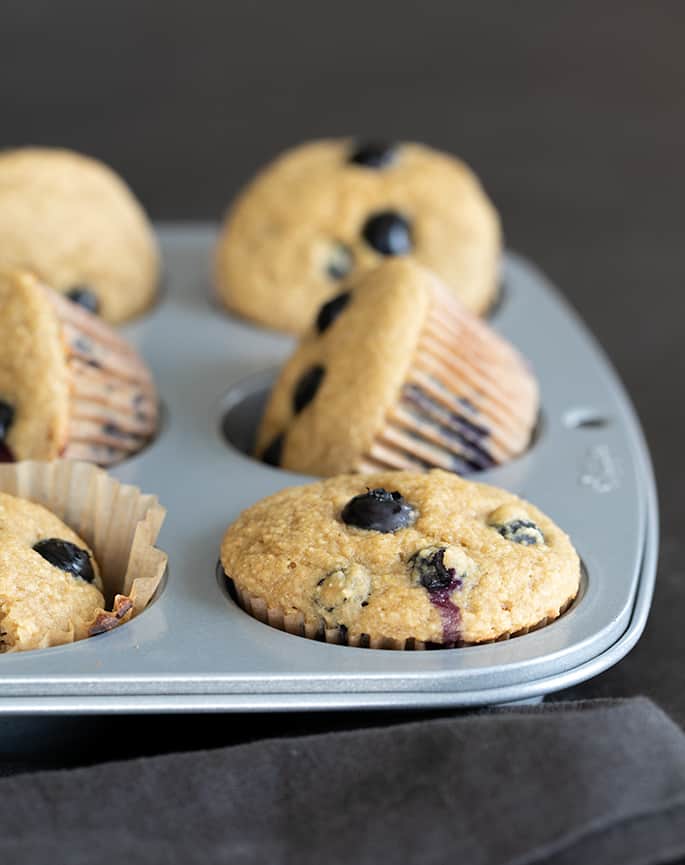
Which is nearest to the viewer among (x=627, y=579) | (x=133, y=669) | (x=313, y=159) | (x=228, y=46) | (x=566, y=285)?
(x=133, y=669)

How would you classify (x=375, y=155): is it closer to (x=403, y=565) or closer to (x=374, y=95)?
(x=403, y=565)

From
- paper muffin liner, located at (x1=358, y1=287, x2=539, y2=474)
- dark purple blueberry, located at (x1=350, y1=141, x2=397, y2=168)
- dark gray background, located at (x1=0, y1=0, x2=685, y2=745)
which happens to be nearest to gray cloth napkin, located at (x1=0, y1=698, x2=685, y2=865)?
paper muffin liner, located at (x1=358, y1=287, x2=539, y2=474)

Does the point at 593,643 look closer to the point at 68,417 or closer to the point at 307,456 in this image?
the point at 307,456

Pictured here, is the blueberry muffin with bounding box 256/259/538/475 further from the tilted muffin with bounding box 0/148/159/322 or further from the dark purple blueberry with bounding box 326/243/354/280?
the tilted muffin with bounding box 0/148/159/322

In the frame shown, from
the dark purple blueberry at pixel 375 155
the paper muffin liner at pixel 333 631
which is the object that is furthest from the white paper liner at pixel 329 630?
the dark purple blueberry at pixel 375 155

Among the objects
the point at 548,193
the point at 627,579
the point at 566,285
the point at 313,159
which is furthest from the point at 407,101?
the point at 627,579

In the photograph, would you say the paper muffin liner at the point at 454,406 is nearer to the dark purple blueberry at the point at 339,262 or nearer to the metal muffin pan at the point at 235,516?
the metal muffin pan at the point at 235,516
